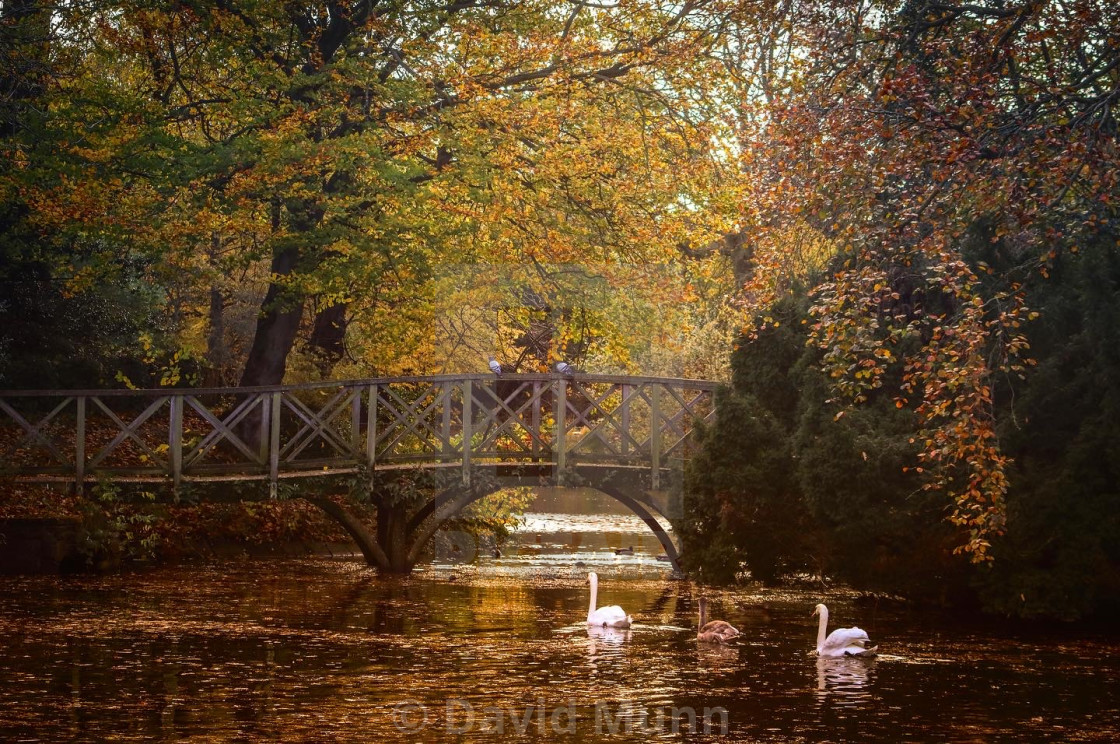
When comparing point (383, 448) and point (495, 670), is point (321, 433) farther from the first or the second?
point (495, 670)

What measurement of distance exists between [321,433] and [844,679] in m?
9.78

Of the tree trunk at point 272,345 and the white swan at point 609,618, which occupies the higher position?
the tree trunk at point 272,345

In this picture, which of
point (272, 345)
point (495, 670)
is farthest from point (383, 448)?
point (495, 670)

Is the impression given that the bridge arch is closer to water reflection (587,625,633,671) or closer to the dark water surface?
the dark water surface

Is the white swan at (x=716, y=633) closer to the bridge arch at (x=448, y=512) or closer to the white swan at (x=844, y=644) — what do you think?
the white swan at (x=844, y=644)

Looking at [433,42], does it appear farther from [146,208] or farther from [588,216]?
[146,208]

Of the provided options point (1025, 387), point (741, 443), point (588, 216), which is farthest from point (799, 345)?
point (588, 216)

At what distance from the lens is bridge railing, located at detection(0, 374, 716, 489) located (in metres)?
17.5

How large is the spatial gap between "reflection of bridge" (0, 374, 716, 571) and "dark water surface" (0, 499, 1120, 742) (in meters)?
1.66

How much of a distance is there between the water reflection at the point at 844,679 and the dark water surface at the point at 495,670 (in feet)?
0.10

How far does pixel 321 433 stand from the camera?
18875 millimetres

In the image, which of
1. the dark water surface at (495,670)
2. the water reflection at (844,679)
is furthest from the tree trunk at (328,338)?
the water reflection at (844,679)

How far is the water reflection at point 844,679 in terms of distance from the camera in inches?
397

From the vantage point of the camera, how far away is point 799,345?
54.6ft
